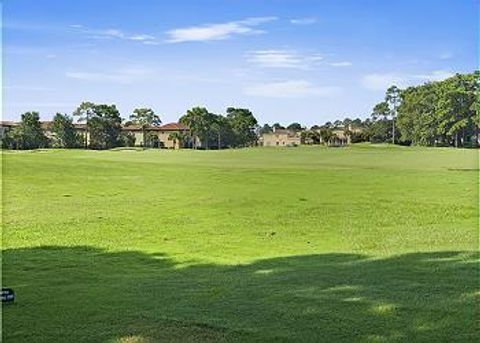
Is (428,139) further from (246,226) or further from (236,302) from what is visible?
(236,302)

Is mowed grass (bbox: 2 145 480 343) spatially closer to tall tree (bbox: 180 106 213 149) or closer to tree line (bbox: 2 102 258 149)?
tree line (bbox: 2 102 258 149)

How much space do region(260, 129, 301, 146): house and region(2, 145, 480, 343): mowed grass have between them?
190 feet

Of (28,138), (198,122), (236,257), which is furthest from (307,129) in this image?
(236,257)

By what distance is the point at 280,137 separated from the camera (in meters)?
89.9

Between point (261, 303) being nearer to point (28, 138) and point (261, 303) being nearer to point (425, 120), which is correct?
point (28, 138)

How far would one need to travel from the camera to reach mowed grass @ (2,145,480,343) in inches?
210

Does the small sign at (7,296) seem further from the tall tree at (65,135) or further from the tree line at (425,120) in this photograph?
the tree line at (425,120)

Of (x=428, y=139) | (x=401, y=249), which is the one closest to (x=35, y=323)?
(x=401, y=249)

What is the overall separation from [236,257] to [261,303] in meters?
5.27

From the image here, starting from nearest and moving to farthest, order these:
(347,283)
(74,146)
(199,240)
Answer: (347,283) → (199,240) → (74,146)

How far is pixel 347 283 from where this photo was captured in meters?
6.94

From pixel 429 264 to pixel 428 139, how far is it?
254ft

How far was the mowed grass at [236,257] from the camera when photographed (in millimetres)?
5344

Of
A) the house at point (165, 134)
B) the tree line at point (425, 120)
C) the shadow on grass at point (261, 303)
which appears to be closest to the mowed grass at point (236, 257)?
the shadow on grass at point (261, 303)
